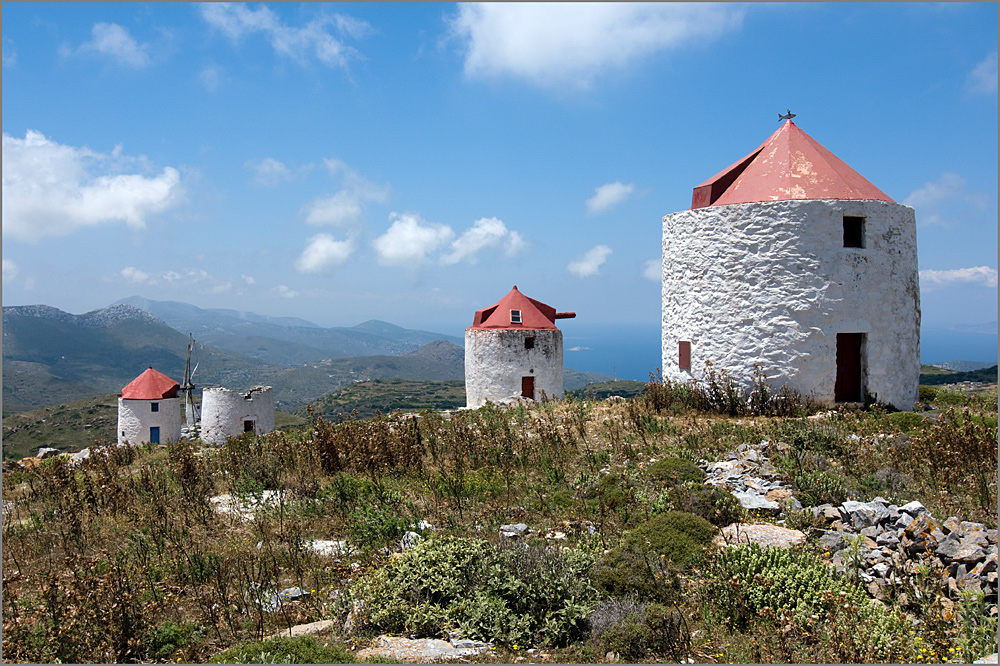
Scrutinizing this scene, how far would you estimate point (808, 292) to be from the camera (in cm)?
1247

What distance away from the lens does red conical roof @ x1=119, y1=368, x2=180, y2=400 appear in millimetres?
33062

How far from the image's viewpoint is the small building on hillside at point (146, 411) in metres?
32.9

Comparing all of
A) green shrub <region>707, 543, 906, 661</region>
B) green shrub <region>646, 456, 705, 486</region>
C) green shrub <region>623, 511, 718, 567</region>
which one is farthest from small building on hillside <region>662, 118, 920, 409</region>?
green shrub <region>707, 543, 906, 661</region>

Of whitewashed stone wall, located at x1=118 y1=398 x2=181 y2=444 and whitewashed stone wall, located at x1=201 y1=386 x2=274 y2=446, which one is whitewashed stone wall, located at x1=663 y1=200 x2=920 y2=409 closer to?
whitewashed stone wall, located at x1=201 y1=386 x2=274 y2=446

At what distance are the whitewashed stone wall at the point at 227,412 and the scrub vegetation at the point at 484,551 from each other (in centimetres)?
2031

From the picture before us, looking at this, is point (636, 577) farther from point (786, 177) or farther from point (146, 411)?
point (146, 411)

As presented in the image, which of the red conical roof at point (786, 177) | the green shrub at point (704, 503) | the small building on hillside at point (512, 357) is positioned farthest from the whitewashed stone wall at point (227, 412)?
the green shrub at point (704, 503)

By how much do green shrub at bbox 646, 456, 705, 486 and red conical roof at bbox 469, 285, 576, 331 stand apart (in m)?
13.7

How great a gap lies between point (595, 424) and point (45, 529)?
9090 mm

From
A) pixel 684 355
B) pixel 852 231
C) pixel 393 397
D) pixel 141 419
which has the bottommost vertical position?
pixel 393 397

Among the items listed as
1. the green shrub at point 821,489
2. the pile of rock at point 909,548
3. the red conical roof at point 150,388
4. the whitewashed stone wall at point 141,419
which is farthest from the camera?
the red conical roof at point 150,388

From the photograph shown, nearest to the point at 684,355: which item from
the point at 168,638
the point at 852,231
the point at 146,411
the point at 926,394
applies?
the point at 852,231

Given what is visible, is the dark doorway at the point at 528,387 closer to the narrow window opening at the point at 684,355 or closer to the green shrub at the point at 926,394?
the narrow window opening at the point at 684,355

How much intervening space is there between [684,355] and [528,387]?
8.88m
